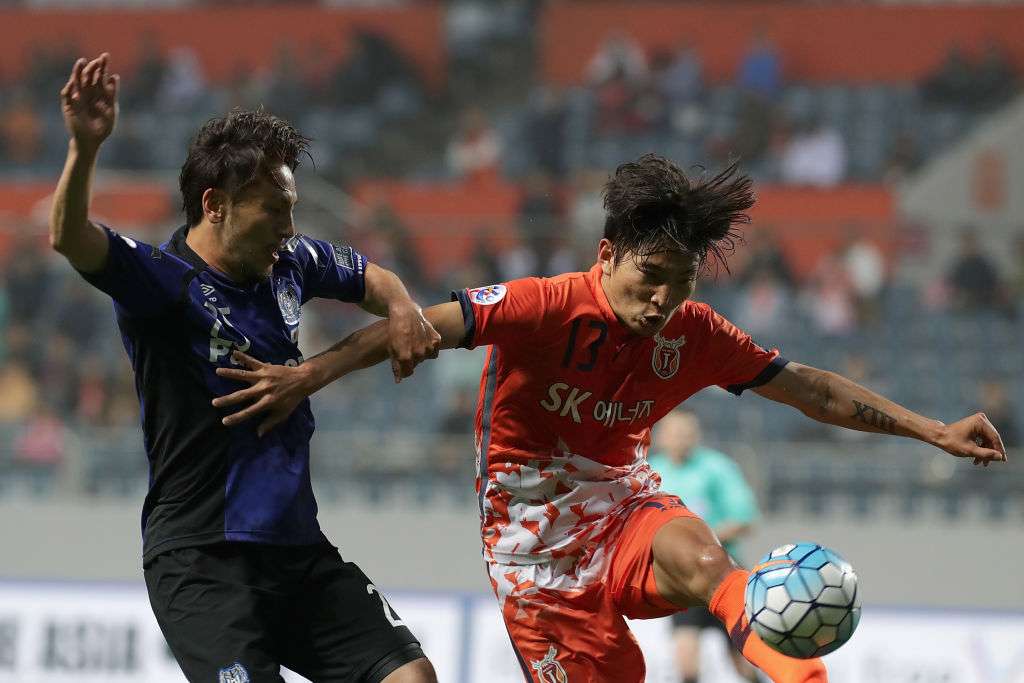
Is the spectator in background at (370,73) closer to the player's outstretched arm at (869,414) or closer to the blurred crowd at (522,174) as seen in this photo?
the blurred crowd at (522,174)

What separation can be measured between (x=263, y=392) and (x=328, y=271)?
58cm

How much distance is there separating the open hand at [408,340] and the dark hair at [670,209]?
65cm

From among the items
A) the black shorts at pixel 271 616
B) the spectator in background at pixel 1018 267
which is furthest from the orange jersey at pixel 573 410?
the spectator in background at pixel 1018 267

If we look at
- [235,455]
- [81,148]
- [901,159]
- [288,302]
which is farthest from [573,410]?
[901,159]

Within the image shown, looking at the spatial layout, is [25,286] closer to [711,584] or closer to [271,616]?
[271,616]

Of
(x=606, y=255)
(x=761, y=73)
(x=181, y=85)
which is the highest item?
(x=181, y=85)

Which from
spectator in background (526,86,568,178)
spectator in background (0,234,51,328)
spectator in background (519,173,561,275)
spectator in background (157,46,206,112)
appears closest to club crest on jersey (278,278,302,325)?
spectator in background (519,173,561,275)

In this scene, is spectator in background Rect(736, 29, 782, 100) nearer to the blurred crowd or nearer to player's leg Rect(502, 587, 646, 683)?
the blurred crowd

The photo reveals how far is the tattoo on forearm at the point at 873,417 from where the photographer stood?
427 centimetres

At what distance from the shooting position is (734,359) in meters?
4.32

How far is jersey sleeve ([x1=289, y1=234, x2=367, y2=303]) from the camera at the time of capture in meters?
3.97

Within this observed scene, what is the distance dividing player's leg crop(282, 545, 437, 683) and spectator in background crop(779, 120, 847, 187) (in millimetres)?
10711

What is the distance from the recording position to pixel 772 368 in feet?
14.4

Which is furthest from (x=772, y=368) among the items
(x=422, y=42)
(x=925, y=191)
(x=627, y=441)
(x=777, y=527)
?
(x=422, y=42)
